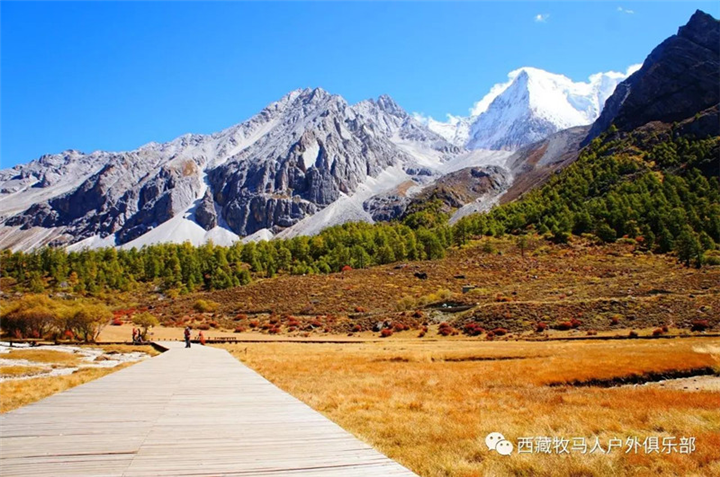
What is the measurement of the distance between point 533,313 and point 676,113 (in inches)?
8306

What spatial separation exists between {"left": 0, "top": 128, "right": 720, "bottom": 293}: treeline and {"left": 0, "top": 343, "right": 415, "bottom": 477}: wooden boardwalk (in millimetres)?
104902

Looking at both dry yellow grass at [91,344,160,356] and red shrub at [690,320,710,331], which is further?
red shrub at [690,320,710,331]

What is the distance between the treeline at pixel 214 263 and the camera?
120 m

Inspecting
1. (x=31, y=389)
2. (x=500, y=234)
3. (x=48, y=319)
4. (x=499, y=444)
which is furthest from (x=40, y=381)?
(x=500, y=234)

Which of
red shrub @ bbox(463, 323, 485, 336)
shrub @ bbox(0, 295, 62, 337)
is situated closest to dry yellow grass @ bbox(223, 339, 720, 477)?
red shrub @ bbox(463, 323, 485, 336)

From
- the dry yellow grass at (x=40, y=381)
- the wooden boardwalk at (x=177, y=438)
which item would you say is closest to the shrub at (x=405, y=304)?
the dry yellow grass at (x=40, y=381)

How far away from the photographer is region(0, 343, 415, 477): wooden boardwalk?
570cm

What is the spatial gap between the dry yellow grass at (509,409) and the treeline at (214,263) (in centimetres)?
9763

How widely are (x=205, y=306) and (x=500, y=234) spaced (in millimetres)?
104661

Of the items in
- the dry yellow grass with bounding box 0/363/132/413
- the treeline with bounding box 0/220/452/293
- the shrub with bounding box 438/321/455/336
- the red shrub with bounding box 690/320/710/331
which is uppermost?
the treeline with bounding box 0/220/452/293

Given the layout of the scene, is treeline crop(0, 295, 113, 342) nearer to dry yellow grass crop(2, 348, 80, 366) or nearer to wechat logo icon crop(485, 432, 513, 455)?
dry yellow grass crop(2, 348, 80, 366)

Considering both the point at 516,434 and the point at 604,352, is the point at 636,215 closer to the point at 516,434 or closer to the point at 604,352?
the point at 604,352

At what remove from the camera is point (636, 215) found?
398 ft

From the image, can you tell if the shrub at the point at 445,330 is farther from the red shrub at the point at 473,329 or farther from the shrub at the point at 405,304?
the shrub at the point at 405,304
